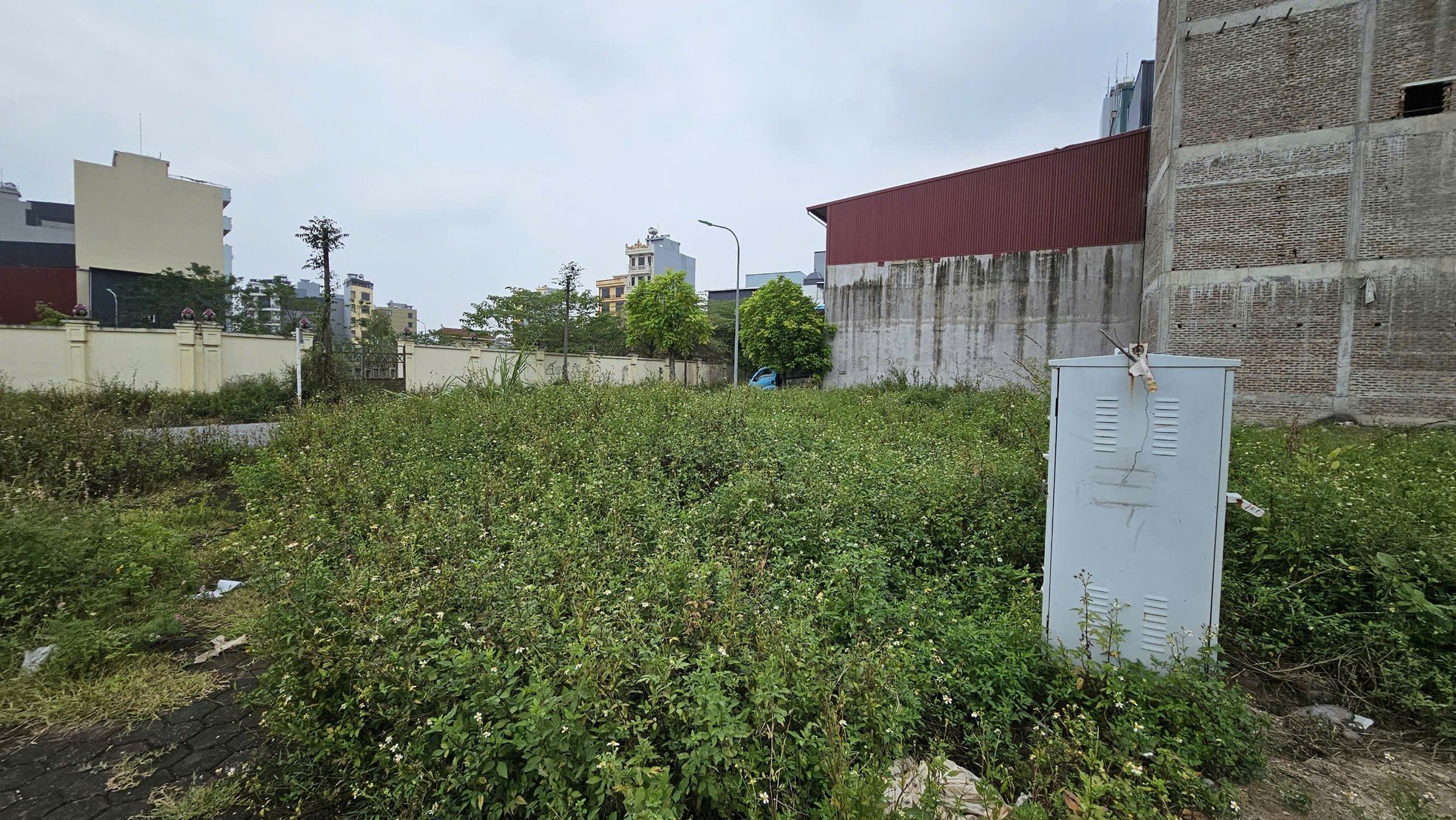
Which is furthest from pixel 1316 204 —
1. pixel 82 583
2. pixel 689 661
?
pixel 82 583

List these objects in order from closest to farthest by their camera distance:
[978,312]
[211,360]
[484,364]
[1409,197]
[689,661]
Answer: [689,661], [1409,197], [211,360], [978,312], [484,364]

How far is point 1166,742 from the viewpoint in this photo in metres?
2.31

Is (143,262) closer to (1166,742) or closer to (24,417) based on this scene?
(24,417)

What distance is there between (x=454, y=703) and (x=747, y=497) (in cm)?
239

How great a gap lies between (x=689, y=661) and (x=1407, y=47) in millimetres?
17080

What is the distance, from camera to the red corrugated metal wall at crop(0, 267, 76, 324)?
32906mm

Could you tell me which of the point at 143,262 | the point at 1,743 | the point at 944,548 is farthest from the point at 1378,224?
the point at 143,262

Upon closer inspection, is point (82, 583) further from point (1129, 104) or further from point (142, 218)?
point (142, 218)

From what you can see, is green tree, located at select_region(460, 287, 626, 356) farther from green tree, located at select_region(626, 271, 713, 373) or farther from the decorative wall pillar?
the decorative wall pillar

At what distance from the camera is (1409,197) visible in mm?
11109

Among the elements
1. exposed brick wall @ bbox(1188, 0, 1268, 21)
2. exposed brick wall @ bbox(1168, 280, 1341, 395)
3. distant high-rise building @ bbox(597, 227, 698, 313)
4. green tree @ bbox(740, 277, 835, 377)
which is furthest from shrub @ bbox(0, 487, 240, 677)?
distant high-rise building @ bbox(597, 227, 698, 313)

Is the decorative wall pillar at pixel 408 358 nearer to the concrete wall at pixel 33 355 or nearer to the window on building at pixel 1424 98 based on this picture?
the concrete wall at pixel 33 355

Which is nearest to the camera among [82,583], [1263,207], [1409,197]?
[82,583]

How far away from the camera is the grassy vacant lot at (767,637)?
1966 millimetres
